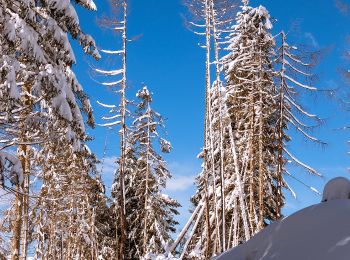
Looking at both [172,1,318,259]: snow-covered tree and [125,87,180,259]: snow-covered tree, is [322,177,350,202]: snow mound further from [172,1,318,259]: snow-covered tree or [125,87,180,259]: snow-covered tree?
[125,87,180,259]: snow-covered tree

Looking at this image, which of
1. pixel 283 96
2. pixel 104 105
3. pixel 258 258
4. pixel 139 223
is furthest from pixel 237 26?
pixel 258 258

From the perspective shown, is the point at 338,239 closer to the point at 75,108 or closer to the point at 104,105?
the point at 75,108

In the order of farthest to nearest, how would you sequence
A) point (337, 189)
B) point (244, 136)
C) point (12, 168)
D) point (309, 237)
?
point (244, 136)
point (12, 168)
point (337, 189)
point (309, 237)

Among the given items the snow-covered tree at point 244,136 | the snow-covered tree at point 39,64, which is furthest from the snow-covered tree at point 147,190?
the snow-covered tree at point 39,64

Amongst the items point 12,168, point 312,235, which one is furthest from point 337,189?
point 12,168

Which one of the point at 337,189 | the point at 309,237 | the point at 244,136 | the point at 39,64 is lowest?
the point at 309,237

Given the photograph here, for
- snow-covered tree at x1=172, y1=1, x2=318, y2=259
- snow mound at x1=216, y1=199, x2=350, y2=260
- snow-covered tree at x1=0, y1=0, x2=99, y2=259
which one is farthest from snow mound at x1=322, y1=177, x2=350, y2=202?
snow-covered tree at x1=172, y1=1, x2=318, y2=259

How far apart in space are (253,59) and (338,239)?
16102 millimetres

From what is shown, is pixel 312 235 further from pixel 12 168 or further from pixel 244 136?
pixel 244 136

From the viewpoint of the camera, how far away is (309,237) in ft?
15.8

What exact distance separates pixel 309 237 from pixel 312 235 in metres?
0.04

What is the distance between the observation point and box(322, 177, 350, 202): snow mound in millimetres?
5699

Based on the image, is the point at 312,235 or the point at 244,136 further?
the point at 244,136

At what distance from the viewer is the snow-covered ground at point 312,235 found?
4469 millimetres
